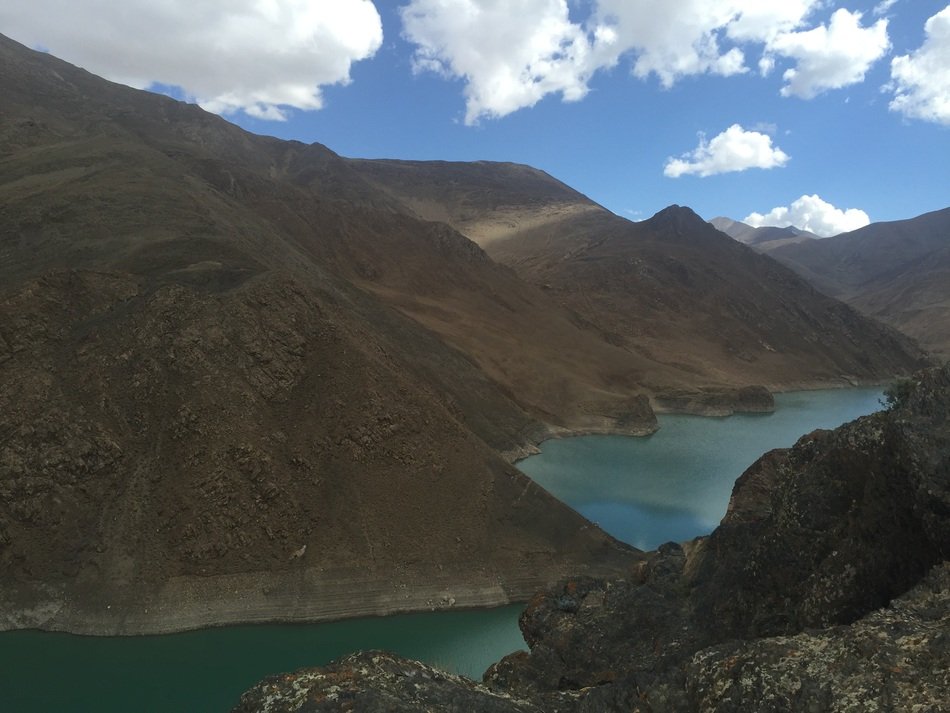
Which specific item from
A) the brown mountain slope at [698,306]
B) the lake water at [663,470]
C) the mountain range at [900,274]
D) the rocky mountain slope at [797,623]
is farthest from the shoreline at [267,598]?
the mountain range at [900,274]

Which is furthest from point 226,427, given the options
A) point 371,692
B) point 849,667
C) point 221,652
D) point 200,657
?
point 849,667

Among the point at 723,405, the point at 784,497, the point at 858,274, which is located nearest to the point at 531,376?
the point at 723,405

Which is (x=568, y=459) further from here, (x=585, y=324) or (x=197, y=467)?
(x=585, y=324)

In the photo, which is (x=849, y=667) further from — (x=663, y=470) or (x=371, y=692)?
(x=663, y=470)

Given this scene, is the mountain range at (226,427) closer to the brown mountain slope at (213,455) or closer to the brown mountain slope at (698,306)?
the brown mountain slope at (213,455)

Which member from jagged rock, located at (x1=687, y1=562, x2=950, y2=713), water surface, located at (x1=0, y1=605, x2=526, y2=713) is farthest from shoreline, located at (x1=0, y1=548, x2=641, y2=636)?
jagged rock, located at (x1=687, y1=562, x2=950, y2=713)

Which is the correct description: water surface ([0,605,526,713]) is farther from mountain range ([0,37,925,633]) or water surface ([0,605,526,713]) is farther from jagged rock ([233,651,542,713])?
jagged rock ([233,651,542,713])

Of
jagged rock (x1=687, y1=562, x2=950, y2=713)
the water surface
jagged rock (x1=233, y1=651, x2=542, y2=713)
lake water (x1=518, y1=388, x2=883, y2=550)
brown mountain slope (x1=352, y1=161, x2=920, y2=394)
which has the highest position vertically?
brown mountain slope (x1=352, y1=161, x2=920, y2=394)
